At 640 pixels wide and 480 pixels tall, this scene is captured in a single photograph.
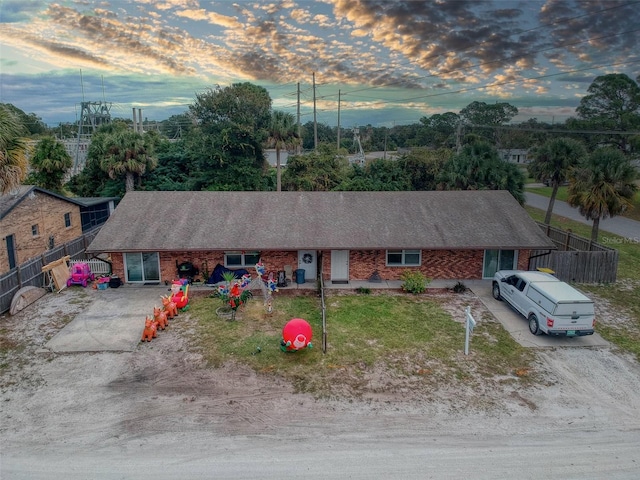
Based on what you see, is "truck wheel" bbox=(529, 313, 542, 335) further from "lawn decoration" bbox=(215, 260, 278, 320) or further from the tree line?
the tree line

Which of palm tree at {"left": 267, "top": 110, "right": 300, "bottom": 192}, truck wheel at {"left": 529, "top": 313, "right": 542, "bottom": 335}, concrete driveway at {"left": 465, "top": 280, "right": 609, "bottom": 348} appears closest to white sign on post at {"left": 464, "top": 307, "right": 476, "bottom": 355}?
concrete driveway at {"left": 465, "top": 280, "right": 609, "bottom": 348}

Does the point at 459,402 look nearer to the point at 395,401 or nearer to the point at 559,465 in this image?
the point at 395,401

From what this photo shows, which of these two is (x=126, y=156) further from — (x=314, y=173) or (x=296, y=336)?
(x=296, y=336)

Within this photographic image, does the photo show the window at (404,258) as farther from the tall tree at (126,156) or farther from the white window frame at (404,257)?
the tall tree at (126,156)

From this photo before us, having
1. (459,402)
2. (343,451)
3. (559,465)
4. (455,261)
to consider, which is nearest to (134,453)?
(343,451)

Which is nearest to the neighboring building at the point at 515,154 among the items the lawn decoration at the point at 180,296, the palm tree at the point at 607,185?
the palm tree at the point at 607,185

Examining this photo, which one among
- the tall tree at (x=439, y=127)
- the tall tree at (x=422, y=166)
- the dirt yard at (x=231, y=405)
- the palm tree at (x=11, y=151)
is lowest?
the dirt yard at (x=231, y=405)
